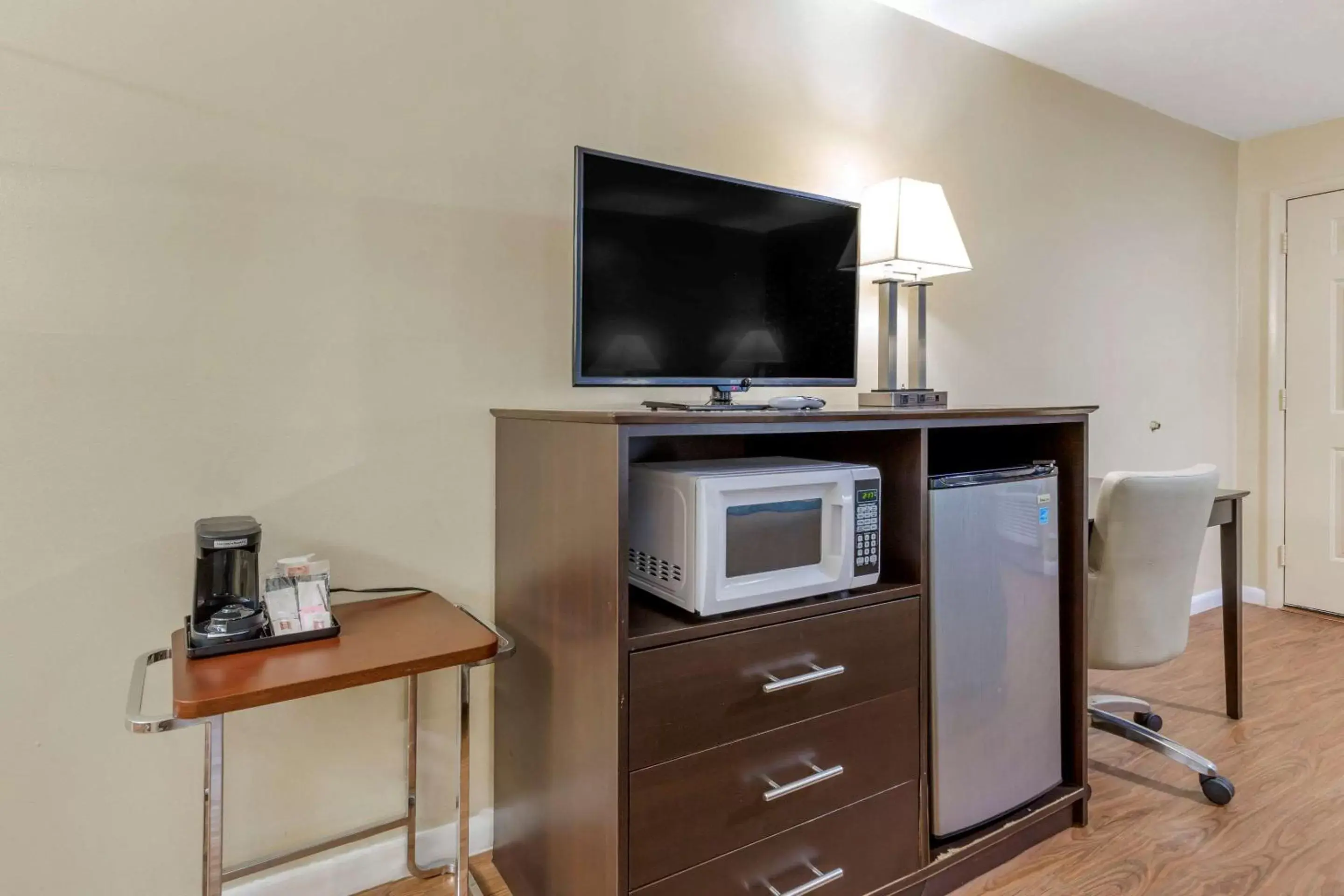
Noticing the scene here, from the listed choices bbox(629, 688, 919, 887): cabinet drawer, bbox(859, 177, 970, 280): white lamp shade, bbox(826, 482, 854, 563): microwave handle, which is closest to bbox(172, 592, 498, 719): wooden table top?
bbox(629, 688, 919, 887): cabinet drawer

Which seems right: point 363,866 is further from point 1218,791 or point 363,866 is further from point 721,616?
point 1218,791

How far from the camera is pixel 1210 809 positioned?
6.46ft

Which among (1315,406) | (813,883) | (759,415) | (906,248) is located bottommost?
(813,883)

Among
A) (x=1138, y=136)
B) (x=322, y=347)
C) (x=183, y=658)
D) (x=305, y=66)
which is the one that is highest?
(x=1138, y=136)

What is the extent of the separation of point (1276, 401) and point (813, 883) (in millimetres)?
3908

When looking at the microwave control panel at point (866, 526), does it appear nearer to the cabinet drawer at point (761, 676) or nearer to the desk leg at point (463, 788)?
the cabinet drawer at point (761, 676)

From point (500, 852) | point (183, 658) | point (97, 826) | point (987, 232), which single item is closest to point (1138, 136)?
point (987, 232)

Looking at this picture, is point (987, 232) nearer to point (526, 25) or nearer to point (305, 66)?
point (526, 25)

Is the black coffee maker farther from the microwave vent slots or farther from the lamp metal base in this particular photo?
the lamp metal base

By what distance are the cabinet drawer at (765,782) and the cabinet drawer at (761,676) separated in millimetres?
26

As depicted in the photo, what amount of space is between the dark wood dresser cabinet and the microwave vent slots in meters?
0.07

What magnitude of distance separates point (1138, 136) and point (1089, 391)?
125 centimetres

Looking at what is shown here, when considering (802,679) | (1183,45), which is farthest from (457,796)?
(1183,45)

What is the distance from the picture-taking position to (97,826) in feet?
4.68
